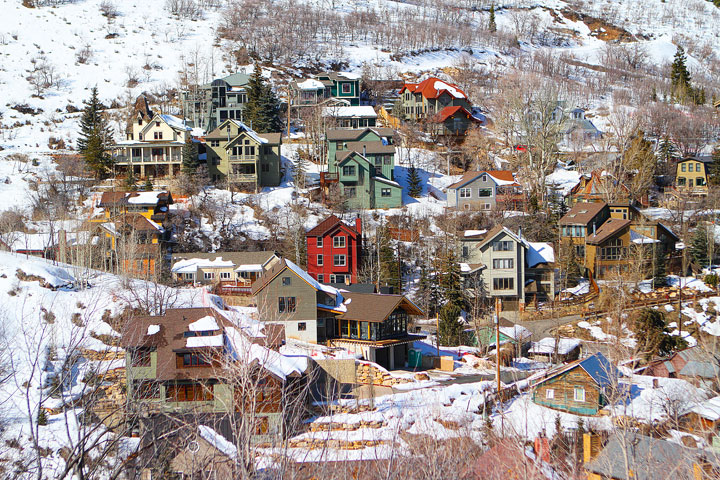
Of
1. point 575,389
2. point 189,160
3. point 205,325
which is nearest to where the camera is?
point 205,325

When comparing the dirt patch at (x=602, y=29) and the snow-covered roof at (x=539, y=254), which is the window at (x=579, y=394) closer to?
the snow-covered roof at (x=539, y=254)

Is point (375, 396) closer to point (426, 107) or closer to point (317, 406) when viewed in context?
point (317, 406)

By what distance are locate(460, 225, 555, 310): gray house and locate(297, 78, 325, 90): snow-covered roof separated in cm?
3611

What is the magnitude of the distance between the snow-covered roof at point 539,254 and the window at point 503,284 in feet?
6.95

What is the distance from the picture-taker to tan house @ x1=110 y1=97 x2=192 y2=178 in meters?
66.3

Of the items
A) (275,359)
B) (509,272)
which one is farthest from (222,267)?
(275,359)

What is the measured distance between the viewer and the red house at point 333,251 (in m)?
53.0

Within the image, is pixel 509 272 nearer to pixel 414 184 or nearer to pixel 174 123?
pixel 414 184

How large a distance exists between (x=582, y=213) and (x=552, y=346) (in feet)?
63.3

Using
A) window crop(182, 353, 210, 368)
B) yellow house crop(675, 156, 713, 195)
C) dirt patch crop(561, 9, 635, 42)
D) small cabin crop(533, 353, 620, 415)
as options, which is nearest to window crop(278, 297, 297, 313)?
window crop(182, 353, 210, 368)

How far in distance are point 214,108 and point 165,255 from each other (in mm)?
28953

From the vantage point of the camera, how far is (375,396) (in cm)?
3434

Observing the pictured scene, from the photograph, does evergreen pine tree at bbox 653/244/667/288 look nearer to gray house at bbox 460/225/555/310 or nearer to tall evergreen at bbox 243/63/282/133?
gray house at bbox 460/225/555/310

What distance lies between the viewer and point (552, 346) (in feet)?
148
